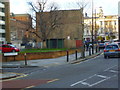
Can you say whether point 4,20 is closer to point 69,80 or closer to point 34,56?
point 34,56

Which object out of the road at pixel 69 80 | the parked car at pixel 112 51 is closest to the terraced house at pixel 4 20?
the parked car at pixel 112 51

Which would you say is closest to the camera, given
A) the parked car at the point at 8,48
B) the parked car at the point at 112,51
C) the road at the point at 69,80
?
the road at the point at 69,80

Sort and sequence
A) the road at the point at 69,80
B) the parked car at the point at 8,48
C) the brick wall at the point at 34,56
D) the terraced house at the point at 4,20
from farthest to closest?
the terraced house at the point at 4,20 < the parked car at the point at 8,48 < the brick wall at the point at 34,56 < the road at the point at 69,80

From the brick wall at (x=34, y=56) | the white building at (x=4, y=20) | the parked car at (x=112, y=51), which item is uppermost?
the white building at (x=4, y=20)

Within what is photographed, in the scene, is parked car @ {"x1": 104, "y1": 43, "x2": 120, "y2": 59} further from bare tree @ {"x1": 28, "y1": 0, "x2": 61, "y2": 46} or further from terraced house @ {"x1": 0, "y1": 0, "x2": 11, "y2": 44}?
terraced house @ {"x1": 0, "y1": 0, "x2": 11, "y2": 44}

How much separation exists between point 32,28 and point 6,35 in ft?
102

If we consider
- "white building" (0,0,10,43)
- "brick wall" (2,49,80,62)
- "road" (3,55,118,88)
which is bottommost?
"road" (3,55,118,88)

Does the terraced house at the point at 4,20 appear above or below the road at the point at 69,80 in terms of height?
above

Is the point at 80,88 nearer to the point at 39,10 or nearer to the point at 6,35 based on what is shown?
the point at 39,10

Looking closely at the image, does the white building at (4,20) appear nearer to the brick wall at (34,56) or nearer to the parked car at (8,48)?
the parked car at (8,48)

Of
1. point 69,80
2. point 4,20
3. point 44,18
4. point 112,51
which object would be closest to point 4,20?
point 4,20

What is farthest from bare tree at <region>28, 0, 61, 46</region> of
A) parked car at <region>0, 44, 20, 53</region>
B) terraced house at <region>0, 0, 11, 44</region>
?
terraced house at <region>0, 0, 11, 44</region>

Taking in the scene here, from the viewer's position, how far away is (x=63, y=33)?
6588 cm

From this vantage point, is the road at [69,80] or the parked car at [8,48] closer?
the road at [69,80]
